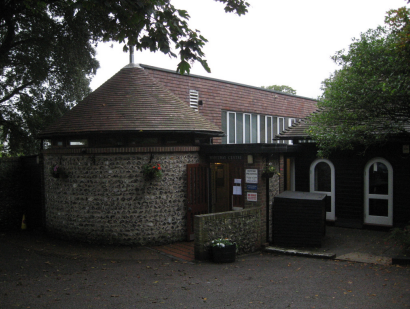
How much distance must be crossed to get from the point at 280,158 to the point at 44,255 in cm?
709

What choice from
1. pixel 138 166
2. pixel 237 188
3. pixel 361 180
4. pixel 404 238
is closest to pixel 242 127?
pixel 361 180

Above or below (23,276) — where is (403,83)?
above

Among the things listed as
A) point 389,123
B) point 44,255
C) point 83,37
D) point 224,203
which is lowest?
point 44,255

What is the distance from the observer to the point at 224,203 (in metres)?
12.3

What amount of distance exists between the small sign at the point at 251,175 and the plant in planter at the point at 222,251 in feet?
6.77

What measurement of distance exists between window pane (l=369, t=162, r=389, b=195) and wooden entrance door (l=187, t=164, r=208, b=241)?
5.54 m

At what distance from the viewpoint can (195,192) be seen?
430 inches

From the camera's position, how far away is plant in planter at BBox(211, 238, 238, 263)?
866 cm

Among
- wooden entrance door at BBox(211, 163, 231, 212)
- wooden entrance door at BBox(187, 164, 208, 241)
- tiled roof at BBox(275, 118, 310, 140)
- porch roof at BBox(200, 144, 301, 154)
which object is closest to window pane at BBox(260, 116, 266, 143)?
tiled roof at BBox(275, 118, 310, 140)

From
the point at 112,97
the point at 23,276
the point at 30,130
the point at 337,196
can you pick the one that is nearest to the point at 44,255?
the point at 23,276

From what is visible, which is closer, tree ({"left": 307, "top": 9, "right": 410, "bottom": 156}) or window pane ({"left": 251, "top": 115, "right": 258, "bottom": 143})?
tree ({"left": 307, "top": 9, "right": 410, "bottom": 156})

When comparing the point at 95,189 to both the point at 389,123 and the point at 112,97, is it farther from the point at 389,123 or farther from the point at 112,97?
the point at 389,123

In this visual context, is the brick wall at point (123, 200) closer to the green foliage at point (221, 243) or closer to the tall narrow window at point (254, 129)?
the green foliage at point (221, 243)

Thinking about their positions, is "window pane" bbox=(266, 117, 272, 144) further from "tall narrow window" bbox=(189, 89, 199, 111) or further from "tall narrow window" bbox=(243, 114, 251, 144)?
"tall narrow window" bbox=(189, 89, 199, 111)
